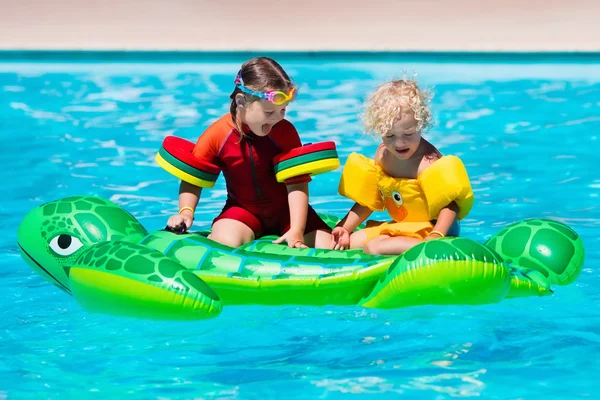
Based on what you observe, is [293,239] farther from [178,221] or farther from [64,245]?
[64,245]

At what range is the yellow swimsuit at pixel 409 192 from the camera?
455 cm

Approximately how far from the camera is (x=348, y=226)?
4902mm

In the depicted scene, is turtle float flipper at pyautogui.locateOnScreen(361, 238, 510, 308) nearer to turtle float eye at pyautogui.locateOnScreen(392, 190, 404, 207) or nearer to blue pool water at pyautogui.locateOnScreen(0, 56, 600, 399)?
blue pool water at pyautogui.locateOnScreen(0, 56, 600, 399)

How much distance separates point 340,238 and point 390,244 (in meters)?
0.32

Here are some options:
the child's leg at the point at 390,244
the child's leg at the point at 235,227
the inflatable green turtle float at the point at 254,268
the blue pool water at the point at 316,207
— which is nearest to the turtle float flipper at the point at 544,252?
the inflatable green turtle float at the point at 254,268

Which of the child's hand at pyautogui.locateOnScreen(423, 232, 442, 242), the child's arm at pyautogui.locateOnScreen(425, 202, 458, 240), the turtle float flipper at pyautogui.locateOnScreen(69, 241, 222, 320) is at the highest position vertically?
the child's arm at pyautogui.locateOnScreen(425, 202, 458, 240)

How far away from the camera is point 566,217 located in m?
6.15

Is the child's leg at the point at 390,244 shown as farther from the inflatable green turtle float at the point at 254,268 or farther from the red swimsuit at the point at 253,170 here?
the red swimsuit at the point at 253,170

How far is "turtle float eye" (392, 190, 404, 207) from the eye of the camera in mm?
4762

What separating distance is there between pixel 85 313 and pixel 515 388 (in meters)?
1.99

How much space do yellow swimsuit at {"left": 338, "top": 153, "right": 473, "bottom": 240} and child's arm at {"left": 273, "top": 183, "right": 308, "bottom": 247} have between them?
0.73 feet

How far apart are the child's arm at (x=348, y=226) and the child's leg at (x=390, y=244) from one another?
0.17 m

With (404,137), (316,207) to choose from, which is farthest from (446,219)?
(316,207)

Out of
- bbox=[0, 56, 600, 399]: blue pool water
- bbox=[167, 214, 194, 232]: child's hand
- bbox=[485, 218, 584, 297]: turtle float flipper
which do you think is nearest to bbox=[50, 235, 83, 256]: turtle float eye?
bbox=[0, 56, 600, 399]: blue pool water
